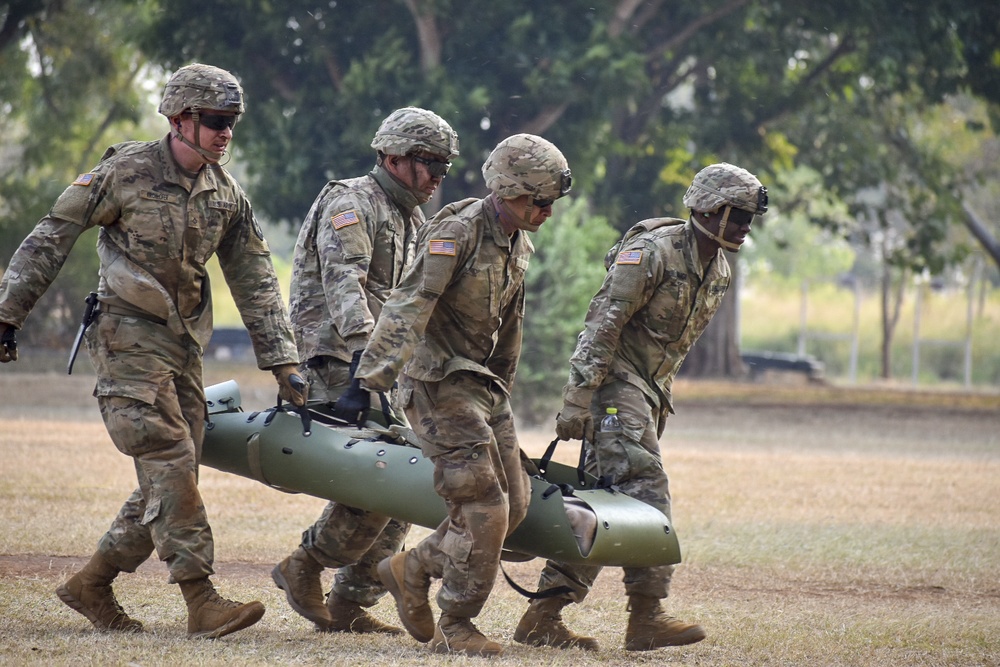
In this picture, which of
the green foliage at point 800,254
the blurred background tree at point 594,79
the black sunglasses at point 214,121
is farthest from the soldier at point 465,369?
the green foliage at point 800,254

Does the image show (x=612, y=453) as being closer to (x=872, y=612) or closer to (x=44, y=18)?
(x=872, y=612)

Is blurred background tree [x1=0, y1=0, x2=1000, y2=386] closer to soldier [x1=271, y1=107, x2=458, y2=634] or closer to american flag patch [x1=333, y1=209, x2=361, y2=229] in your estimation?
soldier [x1=271, y1=107, x2=458, y2=634]

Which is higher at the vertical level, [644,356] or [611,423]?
[644,356]

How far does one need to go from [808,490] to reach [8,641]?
323 inches

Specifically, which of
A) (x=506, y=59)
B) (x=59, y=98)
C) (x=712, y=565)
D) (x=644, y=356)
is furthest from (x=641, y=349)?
(x=59, y=98)

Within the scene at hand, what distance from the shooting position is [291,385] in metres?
5.71

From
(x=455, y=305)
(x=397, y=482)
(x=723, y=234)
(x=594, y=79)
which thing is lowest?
(x=397, y=482)

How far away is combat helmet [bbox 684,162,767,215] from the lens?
5.83 metres

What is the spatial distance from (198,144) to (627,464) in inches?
80.1

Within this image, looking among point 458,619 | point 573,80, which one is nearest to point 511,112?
point 573,80

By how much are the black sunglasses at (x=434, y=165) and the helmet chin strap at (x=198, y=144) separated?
2.93ft

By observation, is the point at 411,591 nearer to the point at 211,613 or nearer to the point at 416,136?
the point at 211,613

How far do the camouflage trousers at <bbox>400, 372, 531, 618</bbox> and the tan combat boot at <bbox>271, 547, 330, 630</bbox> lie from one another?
0.80 metres

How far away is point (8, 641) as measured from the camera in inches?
203
